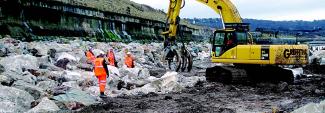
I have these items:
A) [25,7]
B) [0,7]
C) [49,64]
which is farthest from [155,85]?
[25,7]

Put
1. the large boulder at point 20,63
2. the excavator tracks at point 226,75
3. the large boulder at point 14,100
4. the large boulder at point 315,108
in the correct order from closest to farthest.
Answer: the large boulder at point 315,108 → the large boulder at point 14,100 → the large boulder at point 20,63 → the excavator tracks at point 226,75

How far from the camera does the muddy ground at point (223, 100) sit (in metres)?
8.98

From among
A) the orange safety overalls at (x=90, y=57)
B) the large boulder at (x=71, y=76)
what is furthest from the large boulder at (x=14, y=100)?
the orange safety overalls at (x=90, y=57)

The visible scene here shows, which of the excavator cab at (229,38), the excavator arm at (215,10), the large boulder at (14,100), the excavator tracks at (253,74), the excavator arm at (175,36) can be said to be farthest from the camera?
the excavator arm at (175,36)

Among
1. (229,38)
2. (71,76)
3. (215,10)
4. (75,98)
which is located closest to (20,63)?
(71,76)

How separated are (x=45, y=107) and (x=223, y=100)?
3.80m

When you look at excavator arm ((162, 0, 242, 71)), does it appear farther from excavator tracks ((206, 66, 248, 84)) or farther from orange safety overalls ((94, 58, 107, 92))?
orange safety overalls ((94, 58, 107, 92))

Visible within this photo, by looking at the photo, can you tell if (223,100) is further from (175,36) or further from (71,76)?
(175,36)

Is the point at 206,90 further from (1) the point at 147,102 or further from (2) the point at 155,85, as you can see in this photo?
(1) the point at 147,102

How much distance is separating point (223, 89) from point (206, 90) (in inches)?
18.5

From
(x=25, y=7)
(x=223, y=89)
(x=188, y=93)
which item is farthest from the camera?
(x=25, y=7)

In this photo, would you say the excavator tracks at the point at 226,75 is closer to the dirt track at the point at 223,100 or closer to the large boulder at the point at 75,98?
the dirt track at the point at 223,100

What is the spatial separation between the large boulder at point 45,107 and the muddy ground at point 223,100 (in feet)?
1.58

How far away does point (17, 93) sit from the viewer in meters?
8.71
